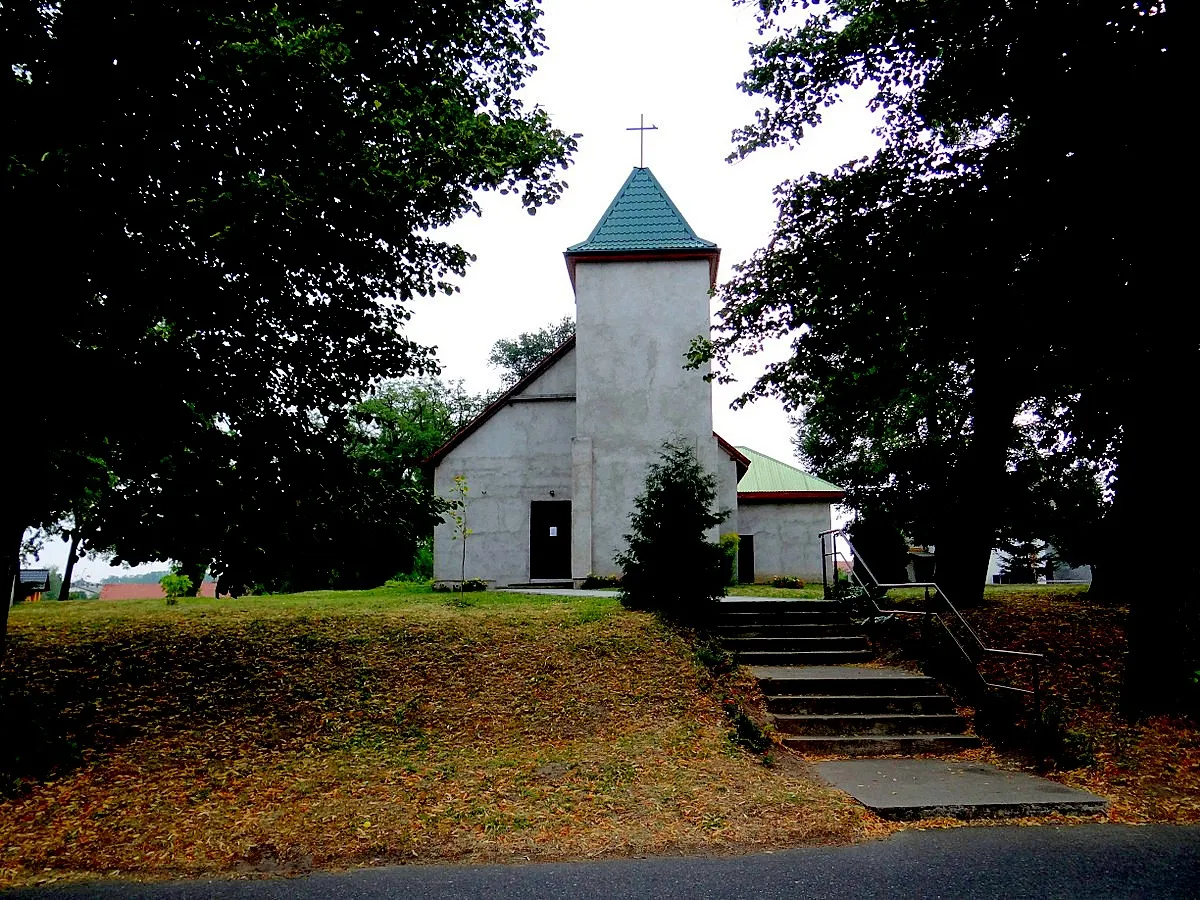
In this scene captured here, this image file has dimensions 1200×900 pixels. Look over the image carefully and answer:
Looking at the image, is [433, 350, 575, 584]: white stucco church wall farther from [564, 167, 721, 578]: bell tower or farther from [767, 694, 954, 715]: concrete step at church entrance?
[767, 694, 954, 715]: concrete step at church entrance

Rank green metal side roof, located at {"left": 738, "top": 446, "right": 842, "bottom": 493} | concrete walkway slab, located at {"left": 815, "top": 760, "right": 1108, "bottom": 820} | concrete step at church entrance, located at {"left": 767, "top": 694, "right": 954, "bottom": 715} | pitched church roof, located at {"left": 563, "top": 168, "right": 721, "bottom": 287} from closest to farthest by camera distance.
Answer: concrete walkway slab, located at {"left": 815, "top": 760, "right": 1108, "bottom": 820} < concrete step at church entrance, located at {"left": 767, "top": 694, "right": 954, "bottom": 715} < pitched church roof, located at {"left": 563, "top": 168, "right": 721, "bottom": 287} < green metal side roof, located at {"left": 738, "top": 446, "right": 842, "bottom": 493}

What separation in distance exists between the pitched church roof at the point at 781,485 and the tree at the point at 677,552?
1458 cm

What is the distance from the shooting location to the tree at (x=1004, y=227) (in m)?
9.09

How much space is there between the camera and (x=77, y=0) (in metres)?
7.32

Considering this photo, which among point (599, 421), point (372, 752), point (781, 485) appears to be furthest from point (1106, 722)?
point (781, 485)

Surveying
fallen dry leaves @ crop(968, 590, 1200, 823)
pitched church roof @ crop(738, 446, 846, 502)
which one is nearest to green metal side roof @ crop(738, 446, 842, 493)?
pitched church roof @ crop(738, 446, 846, 502)

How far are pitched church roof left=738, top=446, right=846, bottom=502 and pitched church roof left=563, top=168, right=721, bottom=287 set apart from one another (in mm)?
7885

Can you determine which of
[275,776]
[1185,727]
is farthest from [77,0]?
[1185,727]

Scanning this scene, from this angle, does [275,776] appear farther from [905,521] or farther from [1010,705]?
[905,521]

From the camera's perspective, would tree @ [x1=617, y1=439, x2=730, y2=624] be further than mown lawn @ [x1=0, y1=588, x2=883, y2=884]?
Yes

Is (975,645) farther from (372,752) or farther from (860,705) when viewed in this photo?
(372,752)

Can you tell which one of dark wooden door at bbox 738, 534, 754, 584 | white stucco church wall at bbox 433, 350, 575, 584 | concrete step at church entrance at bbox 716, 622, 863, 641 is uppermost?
white stucco church wall at bbox 433, 350, 575, 584

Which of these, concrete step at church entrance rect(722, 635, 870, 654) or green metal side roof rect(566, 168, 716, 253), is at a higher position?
green metal side roof rect(566, 168, 716, 253)

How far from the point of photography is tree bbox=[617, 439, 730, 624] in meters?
12.4
